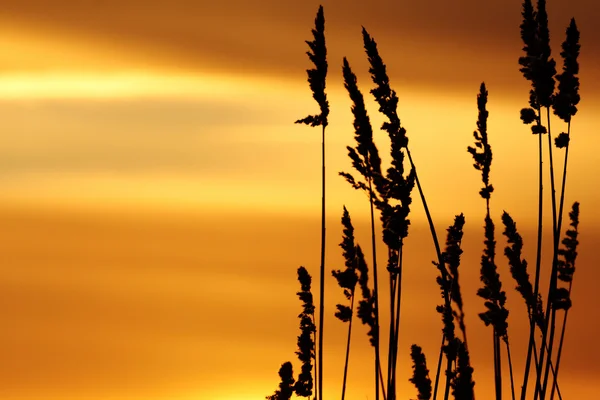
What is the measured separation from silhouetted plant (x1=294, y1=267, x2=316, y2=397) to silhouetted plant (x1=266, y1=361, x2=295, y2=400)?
0.26ft

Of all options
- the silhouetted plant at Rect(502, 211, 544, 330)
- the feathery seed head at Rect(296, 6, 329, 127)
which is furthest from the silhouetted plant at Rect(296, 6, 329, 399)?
the silhouetted plant at Rect(502, 211, 544, 330)

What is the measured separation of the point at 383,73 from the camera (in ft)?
29.3

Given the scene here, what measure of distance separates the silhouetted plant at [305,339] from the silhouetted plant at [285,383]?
0.08 metres

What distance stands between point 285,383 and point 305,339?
2.03ft

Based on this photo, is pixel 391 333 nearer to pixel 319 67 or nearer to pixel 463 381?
pixel 463 381

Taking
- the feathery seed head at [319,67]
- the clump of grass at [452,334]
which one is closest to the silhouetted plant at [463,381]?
the clump of grass at [452,334]

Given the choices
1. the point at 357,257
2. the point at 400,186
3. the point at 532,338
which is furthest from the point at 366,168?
the point at 532,338

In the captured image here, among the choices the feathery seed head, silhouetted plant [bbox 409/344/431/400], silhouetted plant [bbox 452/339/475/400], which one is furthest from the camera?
the feathery seed head

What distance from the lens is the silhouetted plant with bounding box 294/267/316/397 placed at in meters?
10.1

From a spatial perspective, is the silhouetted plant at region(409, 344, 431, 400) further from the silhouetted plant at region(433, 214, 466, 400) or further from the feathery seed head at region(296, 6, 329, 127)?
the feathery seed head at region(296, 6, 329, 127)

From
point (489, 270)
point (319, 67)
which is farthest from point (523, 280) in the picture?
point (319, 67)

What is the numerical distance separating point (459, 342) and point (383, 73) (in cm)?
261

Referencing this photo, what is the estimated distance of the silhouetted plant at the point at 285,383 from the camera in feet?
32.6

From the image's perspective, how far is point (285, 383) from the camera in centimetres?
998
